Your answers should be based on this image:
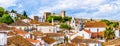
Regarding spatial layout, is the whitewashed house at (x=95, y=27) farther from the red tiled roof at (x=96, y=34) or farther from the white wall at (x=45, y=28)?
the white wall at (x=45, y=28)

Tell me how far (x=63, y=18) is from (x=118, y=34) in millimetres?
53810

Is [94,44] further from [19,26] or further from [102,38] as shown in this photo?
[19,26]

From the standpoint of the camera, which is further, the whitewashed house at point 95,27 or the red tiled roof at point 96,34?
the whitewashed house at point 95,27

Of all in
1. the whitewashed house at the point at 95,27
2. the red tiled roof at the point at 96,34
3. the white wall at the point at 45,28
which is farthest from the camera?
the whitewashed house at the point at 95,27

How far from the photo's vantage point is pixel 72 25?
12044 cm

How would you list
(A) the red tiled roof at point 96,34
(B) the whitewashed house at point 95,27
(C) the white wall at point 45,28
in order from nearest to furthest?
1. (A) the red tiled roof at point 96,34
2. (C) the white wall at point 45,28
3. (B) the whitewashed house at point 95,27

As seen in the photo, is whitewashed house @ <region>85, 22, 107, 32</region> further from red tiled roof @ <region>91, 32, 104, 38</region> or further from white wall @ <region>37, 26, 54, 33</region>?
white wall @ <region>37, 26, 54, 33</region>

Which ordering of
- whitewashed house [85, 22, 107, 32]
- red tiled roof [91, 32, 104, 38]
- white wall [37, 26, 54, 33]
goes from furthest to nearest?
1. whitewashed house [85, 22, 107, 32]
2. white wall [37, 26, 54, 33]
3. red tiled roof [91, 32, 104, 38]

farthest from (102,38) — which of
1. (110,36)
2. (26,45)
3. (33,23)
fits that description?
(26,45)

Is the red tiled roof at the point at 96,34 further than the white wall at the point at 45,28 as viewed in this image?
No

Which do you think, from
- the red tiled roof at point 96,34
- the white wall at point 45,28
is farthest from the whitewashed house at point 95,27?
the white wall at point 45,28

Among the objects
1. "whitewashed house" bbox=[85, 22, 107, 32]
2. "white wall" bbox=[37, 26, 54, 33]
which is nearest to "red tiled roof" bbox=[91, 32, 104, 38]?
"whitewashed house" bbox=[85, 22, 107, 32]

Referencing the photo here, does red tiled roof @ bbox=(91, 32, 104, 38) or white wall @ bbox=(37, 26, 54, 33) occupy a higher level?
white wall @ bbox=(37, 26, 54, 33)

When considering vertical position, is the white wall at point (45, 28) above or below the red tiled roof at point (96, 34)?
above
